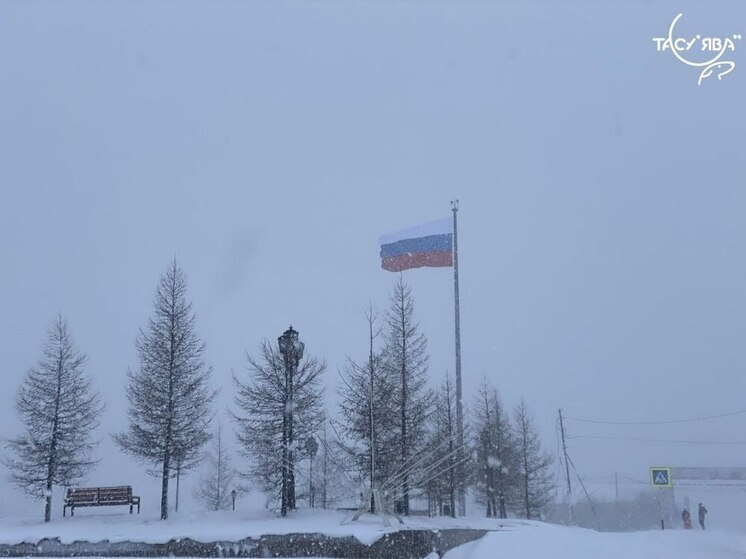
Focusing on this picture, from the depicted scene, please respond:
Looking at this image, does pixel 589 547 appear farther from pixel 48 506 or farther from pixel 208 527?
pixel 48 506

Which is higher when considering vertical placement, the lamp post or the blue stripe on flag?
the blue stripe on flag

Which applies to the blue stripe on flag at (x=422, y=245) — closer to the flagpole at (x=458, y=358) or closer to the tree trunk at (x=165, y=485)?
the flagpole at (x=458, y=358)

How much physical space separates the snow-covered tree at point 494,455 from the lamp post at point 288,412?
11.8m

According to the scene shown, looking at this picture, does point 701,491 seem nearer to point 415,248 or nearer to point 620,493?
point 620,493

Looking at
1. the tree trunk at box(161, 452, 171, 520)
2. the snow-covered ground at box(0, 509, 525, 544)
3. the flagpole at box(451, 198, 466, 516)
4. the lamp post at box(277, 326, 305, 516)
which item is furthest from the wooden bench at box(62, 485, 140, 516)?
the flagpole at box(451, 198, 466, 516)

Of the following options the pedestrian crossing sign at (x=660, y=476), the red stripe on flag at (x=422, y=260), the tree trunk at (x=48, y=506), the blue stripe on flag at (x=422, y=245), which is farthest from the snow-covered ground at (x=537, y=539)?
the pedestrian crossing sign at (x=660, y=476)

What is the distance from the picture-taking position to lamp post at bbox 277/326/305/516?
25.7 m

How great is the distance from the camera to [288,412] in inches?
1080

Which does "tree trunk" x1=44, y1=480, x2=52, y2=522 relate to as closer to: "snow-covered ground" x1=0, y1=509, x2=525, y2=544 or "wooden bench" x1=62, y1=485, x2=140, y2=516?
"snow-covered ground" x1=0, y1=509, x2=525, y2=544

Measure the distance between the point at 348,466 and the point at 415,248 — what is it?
863 centimetres

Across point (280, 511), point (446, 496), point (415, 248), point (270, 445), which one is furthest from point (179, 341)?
point (446, 496)

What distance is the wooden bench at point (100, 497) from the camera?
1124 inches

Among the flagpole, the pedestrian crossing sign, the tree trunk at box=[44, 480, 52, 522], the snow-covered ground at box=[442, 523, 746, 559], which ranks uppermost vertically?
the flagpole

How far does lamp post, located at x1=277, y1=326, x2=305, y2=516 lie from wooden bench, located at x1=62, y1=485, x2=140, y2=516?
222 inches
